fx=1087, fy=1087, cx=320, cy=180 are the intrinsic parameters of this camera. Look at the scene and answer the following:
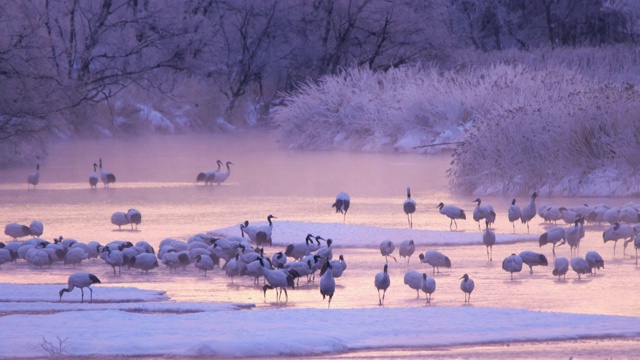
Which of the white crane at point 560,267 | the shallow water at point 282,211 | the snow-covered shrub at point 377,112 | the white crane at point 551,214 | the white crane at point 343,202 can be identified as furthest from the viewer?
the snow-covered shrub at point 377,112

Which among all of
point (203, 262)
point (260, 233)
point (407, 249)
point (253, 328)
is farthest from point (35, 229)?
point (253, 328)

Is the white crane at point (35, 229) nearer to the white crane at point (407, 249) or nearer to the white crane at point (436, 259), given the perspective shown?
the white crane at point (407, 249)

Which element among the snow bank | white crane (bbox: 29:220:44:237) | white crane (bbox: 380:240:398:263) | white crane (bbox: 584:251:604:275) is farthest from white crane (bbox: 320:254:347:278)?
white crane (bbox: 29:220:44:237)

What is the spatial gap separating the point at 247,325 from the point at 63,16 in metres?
34.3

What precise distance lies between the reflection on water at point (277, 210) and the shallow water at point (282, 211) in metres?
0.02

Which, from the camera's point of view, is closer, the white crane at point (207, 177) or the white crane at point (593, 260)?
the white crane at point (593, 260)

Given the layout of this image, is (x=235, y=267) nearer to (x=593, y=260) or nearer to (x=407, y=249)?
(x=407, y=249)

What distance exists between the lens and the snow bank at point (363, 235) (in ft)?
47.9

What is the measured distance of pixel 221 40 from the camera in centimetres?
4988

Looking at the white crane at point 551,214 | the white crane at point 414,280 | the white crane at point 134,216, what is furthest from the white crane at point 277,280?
the white crane at point 551,214

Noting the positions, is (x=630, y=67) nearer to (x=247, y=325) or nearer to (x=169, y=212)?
(x=169, y=212)

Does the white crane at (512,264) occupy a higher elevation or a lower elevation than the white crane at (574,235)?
lower

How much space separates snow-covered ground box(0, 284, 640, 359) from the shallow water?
23.8 inches

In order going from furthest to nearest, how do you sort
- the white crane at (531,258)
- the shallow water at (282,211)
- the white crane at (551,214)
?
the white crane at (551,214) → the white crane at (531,258) → the shallow water at (282,211)
